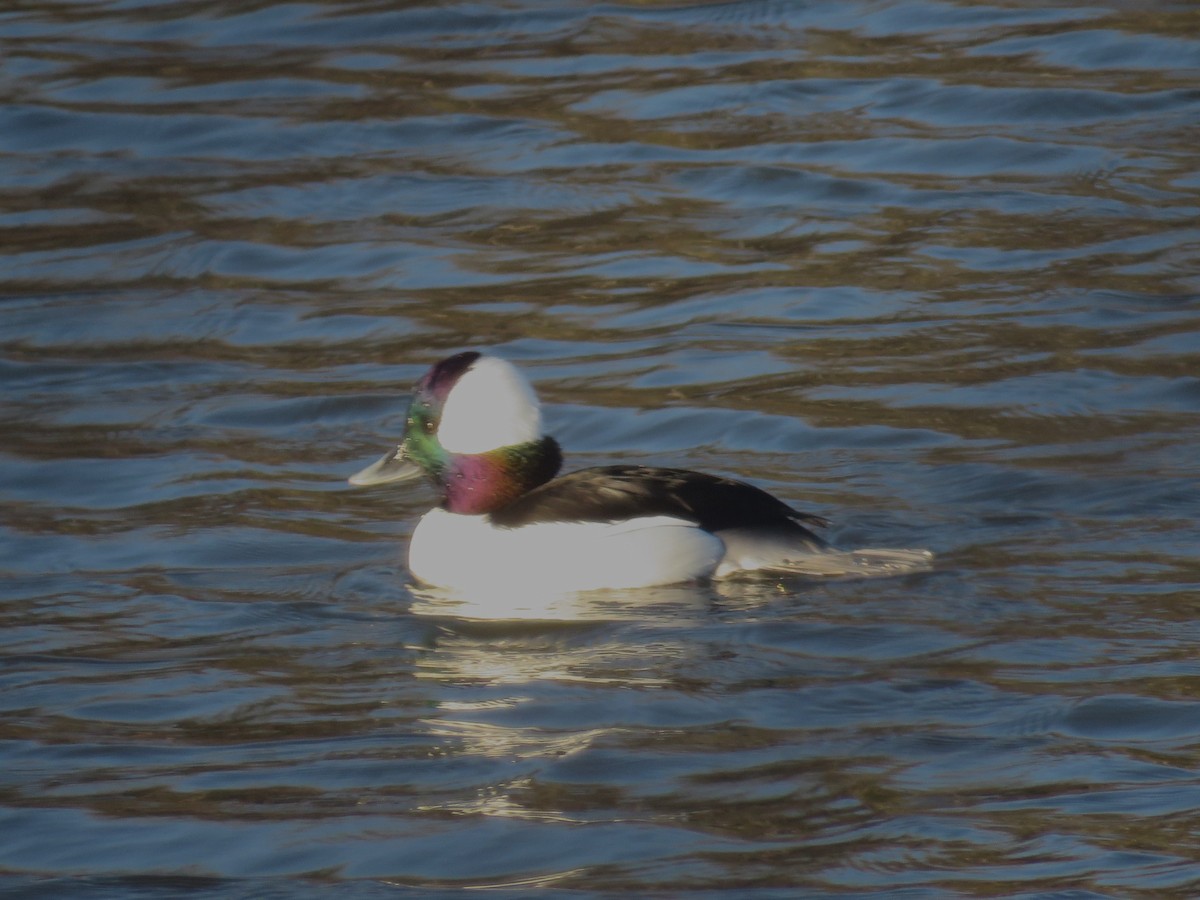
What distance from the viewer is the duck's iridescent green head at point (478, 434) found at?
7.50 meters

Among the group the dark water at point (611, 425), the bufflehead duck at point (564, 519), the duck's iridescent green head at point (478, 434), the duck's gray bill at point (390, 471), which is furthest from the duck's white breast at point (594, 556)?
the duck's gray bill at point (390, 471)

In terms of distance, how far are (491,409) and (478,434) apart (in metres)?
0.10

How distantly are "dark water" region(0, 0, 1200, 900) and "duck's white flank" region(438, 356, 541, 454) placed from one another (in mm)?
623

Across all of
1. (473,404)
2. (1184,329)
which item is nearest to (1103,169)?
(1184,329)

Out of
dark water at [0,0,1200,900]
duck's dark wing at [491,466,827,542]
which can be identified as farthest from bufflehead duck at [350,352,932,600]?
dark water at [0,0,1200,900]

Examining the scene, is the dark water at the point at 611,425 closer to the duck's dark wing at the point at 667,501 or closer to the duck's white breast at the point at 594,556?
the duck's white breast at the point at 594,556

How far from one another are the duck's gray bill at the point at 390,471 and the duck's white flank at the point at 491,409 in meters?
0.31

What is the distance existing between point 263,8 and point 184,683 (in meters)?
10.1

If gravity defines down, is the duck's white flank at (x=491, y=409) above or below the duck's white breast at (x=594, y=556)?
above

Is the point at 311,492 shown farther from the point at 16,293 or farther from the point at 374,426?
the point at 16,293

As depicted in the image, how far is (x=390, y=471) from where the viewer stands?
7.86 metres

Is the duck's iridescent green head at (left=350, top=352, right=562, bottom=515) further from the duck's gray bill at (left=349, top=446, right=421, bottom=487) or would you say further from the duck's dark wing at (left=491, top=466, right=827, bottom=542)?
the duck's dark wing at (left=491, top=466, right=827, bottom=542)

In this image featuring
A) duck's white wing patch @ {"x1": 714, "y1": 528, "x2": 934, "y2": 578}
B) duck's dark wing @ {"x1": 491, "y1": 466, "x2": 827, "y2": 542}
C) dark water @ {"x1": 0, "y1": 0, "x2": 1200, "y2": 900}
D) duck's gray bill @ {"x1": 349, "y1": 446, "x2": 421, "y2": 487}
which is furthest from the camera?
duck's gray bill @ {"x1": 349, "y1": 446, "x2": 421, "y2": 487}

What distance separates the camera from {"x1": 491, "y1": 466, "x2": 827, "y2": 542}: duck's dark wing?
7.16 meters
